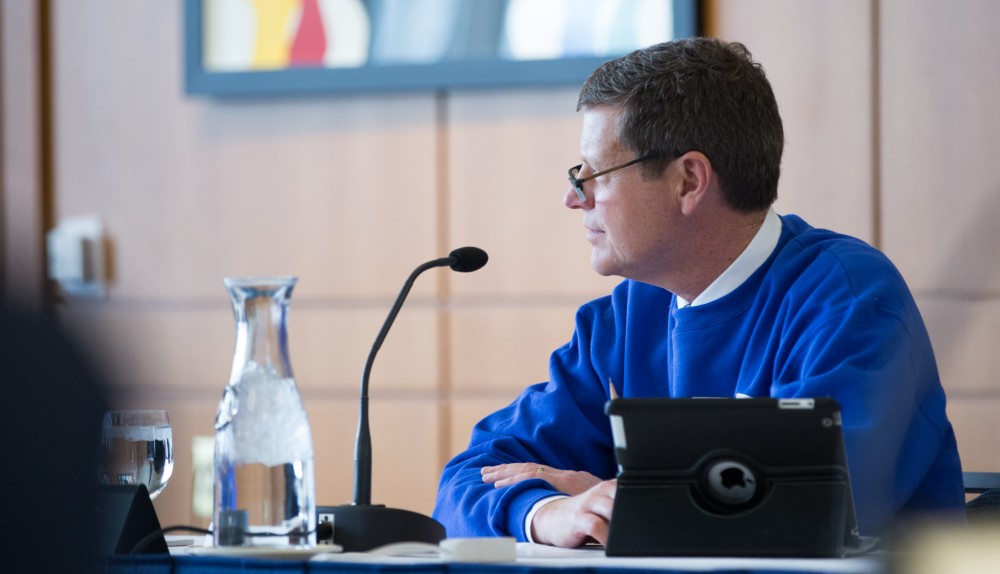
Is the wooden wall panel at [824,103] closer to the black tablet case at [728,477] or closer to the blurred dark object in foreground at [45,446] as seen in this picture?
the black tablet case at [728,477]

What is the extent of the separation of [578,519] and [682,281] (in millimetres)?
665

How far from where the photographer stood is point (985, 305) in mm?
3252

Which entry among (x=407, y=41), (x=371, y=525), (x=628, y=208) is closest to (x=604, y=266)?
(x=628, y=208)

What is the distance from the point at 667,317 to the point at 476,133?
5.54 ft

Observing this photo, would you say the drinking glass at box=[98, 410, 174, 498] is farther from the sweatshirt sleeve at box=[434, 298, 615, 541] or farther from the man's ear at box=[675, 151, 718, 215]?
the man's ear at box=[675, 151, 718, 215]

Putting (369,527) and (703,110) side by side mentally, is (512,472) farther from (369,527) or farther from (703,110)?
(703,110)

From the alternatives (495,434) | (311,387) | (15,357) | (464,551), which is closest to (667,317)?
(495,434)

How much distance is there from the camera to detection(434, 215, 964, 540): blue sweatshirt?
1.54 m

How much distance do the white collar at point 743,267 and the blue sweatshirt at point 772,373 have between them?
13 millimetres

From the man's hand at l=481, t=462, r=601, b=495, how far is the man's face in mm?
399

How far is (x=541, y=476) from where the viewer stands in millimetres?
1685

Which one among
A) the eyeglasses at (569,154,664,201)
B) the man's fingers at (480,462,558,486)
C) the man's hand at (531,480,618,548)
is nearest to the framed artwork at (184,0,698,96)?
the eyeglasses at (569,154,664,201)

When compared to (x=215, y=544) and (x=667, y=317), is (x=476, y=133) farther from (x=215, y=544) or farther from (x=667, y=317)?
(x=215, y=544)

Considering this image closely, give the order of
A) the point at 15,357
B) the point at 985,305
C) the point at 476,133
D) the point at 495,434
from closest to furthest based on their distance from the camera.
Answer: the point at 15,357 → the point at 495,434 → the point at 985,305 → the point at 476,133
